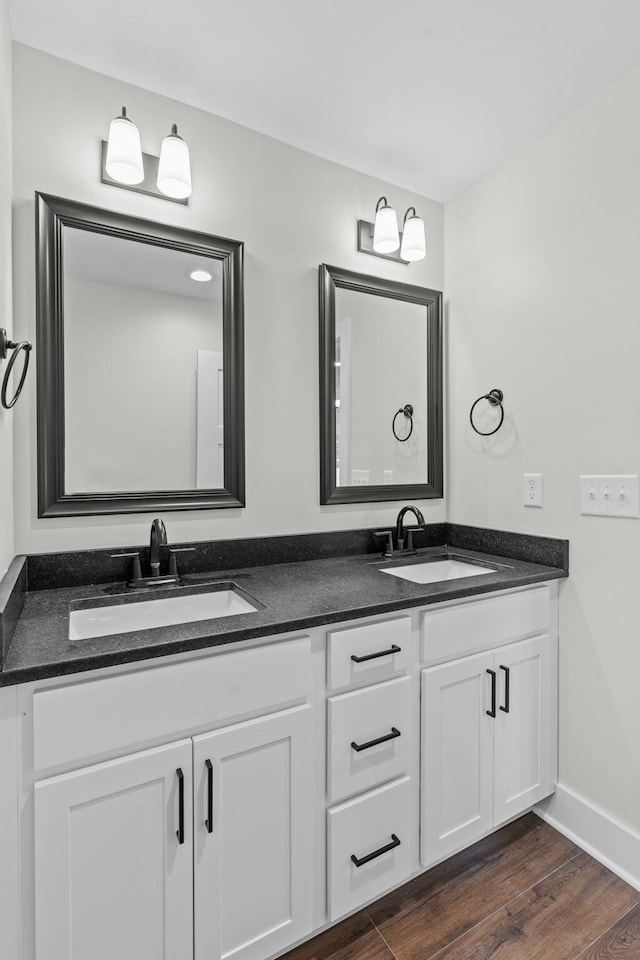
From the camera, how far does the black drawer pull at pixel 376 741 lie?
131 cm

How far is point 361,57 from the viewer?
4.95 ft

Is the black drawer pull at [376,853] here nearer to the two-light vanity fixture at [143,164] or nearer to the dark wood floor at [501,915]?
the dark wood floor at [501,915]

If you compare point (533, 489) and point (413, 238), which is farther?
point (413, 238)

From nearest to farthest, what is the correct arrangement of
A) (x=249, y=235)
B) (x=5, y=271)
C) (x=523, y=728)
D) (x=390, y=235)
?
(x=5, y=271) < (x=523, y=728) < (x=249, y=235) < (x=390, y=235)

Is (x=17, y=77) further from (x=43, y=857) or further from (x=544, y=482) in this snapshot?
(x=544, y=482)

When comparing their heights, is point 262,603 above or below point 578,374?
below

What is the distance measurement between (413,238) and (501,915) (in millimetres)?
2210

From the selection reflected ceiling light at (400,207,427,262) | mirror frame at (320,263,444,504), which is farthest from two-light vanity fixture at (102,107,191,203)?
reflected ceiling light at (400,207,427,262)

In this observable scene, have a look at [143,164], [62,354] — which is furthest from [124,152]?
[62,354]

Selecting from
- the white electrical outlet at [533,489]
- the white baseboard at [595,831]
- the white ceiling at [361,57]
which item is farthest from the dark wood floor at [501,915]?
the white ceiling at [361,57]

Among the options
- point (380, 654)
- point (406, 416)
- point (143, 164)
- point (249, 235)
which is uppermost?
point (143, 164)

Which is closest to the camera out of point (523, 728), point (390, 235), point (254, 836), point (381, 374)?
point (254, 836)

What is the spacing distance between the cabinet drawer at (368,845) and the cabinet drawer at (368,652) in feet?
1.03

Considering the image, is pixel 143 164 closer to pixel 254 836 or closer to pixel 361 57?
pixel 361 57
